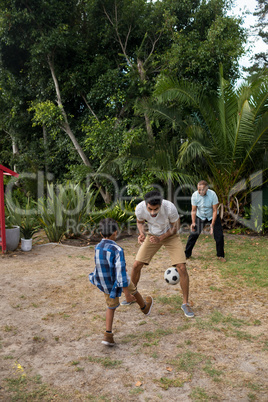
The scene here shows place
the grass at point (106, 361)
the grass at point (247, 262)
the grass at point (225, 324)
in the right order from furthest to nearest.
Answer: the grass at point (247, 262), the grass at point (225, 324), the grass at point (106, 361)

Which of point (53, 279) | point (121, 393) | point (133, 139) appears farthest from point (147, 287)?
point (133, 139)

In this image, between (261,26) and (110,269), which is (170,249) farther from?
(261,26)

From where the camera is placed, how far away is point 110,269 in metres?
3.73

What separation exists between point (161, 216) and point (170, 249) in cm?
50

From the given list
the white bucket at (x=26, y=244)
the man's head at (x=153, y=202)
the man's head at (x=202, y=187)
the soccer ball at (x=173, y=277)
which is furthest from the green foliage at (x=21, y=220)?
the man's head at (x=153, y=202)

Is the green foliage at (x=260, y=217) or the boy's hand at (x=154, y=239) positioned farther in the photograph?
the green foliage at (x=260, y=217)

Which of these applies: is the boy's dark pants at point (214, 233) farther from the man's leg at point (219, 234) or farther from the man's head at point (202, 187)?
the man's head at point (202, 187)

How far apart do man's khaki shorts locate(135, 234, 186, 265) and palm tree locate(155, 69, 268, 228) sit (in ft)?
17.4

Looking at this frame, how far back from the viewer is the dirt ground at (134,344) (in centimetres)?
306

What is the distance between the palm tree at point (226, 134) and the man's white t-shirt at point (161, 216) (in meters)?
5.36

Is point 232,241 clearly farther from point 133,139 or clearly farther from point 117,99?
point 117,99

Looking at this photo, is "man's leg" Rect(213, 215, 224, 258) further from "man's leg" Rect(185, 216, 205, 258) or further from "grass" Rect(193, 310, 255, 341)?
"grass" Rect(193, 310, 255, 341)

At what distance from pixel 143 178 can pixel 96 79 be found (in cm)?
551

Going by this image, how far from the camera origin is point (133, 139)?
12359 millimetres
